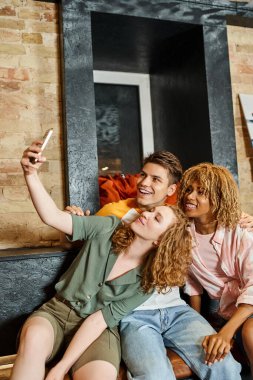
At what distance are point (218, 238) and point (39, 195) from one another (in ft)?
2.98

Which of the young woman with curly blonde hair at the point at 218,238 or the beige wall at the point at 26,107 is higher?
the beige wall at the point at 26,107

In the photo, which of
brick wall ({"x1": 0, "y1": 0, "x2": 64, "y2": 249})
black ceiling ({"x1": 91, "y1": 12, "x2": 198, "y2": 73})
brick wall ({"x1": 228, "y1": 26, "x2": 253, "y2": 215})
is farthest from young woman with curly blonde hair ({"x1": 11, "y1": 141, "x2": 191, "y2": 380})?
black ceiling ({"x1": 91, "y1": 12, "x2": 198, "y2": 73})

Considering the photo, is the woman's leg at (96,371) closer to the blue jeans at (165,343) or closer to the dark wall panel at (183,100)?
the blue jeans at (165,343)

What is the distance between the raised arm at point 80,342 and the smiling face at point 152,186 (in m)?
0.65

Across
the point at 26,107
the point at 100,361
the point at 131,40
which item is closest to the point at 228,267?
the point at 100,361

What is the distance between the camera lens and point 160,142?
142 inches

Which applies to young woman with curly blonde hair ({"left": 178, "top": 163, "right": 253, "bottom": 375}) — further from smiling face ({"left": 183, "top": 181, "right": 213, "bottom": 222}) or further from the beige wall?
the beige wall

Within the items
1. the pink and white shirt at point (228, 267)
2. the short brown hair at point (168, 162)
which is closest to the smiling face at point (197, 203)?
the pink and white shirt at point (228, 267)

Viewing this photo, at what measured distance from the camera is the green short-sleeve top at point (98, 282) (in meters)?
1.80

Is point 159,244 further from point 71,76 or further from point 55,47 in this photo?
point 55,47

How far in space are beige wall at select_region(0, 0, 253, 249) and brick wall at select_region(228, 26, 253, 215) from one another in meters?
1.46

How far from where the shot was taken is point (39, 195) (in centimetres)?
172

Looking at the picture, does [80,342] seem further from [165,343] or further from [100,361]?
[165,343]

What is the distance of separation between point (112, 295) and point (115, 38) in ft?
6.94
